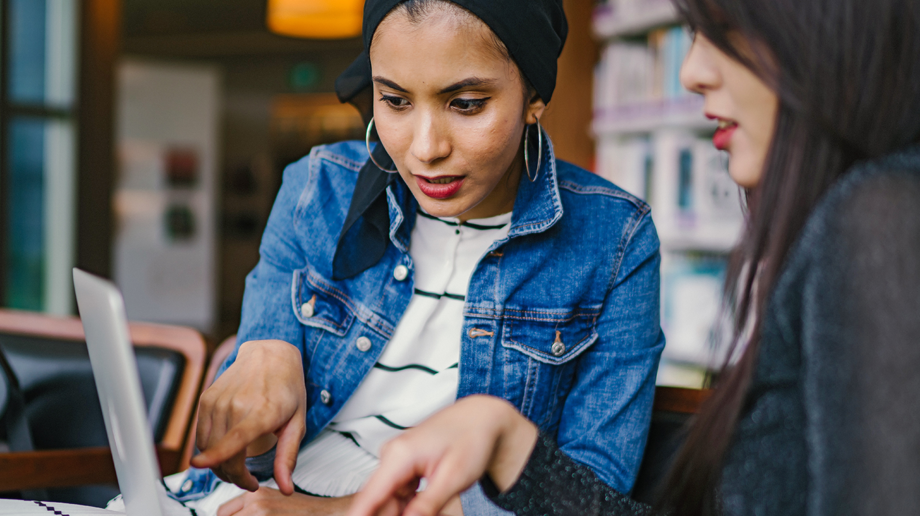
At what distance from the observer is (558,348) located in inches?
40.4

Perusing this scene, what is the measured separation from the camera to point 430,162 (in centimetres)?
92

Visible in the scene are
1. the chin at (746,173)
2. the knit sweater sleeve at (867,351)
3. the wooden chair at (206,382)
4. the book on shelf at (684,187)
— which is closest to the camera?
the knit sweater sleeve at (867,351)

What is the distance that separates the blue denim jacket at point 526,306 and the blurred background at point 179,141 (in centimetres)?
17

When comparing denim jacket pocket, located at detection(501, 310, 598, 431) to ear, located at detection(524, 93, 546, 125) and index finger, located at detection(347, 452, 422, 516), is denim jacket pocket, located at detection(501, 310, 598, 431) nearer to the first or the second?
ear, located at detection(524, 93, 546, 125)

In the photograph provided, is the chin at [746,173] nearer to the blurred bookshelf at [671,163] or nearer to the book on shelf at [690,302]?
the blurred bookshelf at [671,163]

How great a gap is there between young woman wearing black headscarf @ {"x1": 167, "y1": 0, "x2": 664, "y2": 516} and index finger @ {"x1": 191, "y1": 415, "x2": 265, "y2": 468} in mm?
78

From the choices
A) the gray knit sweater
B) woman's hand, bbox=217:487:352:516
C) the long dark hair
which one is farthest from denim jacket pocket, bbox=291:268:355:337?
the gray knit sweater

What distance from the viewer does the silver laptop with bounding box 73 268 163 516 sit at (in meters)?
0.52

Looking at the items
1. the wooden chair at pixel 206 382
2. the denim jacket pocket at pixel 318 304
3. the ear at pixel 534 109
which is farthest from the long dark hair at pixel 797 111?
the wooden chair at pixel 206 382

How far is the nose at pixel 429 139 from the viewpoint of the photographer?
2.91 ft

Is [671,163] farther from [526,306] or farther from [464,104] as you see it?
[464,104]

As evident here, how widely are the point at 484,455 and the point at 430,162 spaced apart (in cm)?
43

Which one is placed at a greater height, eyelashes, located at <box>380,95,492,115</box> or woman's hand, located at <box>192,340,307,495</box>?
eyelashes, located at <box>380,95,492,115</box>

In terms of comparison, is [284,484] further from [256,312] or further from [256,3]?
[256,3]
